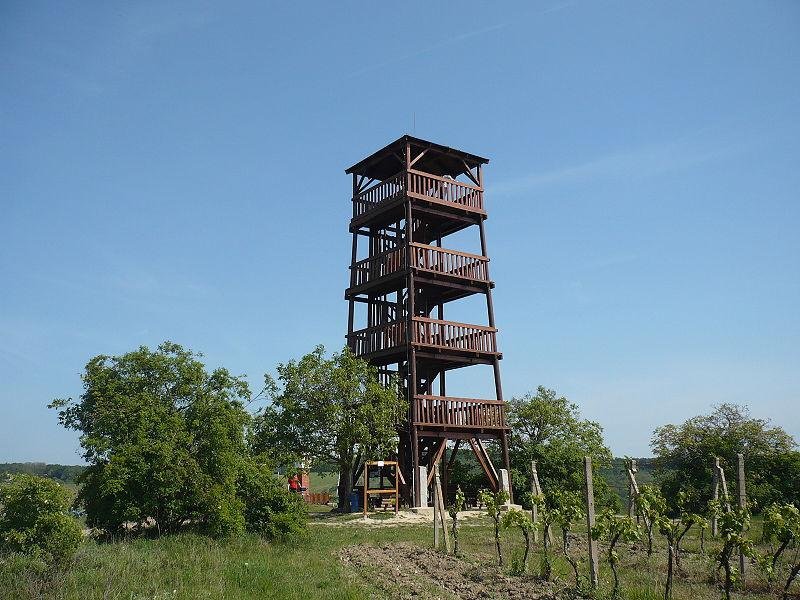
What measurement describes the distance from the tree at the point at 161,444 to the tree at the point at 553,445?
49.6 ft

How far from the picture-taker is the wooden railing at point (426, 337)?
84.2 feet

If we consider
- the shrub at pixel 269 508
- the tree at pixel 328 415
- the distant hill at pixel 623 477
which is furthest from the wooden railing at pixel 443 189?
the distant hill at pixel 623 477

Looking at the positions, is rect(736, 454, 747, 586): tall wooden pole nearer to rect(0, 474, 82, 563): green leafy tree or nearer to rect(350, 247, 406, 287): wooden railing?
rect(0, 474, 82, 563): green leafy tree

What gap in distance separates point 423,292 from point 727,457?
1567 centimetres

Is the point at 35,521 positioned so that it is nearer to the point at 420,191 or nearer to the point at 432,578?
the point at 432,578

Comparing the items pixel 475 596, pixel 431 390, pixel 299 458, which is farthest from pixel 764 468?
pixel 475 596

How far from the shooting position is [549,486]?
28.3 m

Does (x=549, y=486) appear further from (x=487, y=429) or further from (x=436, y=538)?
(x=436, y=538)

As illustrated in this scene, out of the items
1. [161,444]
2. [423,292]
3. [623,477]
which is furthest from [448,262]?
[623,477]

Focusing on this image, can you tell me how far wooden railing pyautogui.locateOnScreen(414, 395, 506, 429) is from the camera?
996 inches

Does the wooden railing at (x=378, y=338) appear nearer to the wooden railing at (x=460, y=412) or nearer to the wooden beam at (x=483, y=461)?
the wooden railing at (x=460, y=412)

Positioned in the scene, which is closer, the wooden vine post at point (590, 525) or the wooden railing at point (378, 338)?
the wooden vine post at point (590, 525)

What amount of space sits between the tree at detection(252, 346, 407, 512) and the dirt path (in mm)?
8482

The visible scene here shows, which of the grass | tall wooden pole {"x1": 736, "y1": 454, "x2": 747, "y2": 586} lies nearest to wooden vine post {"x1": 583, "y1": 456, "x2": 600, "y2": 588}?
the grass
